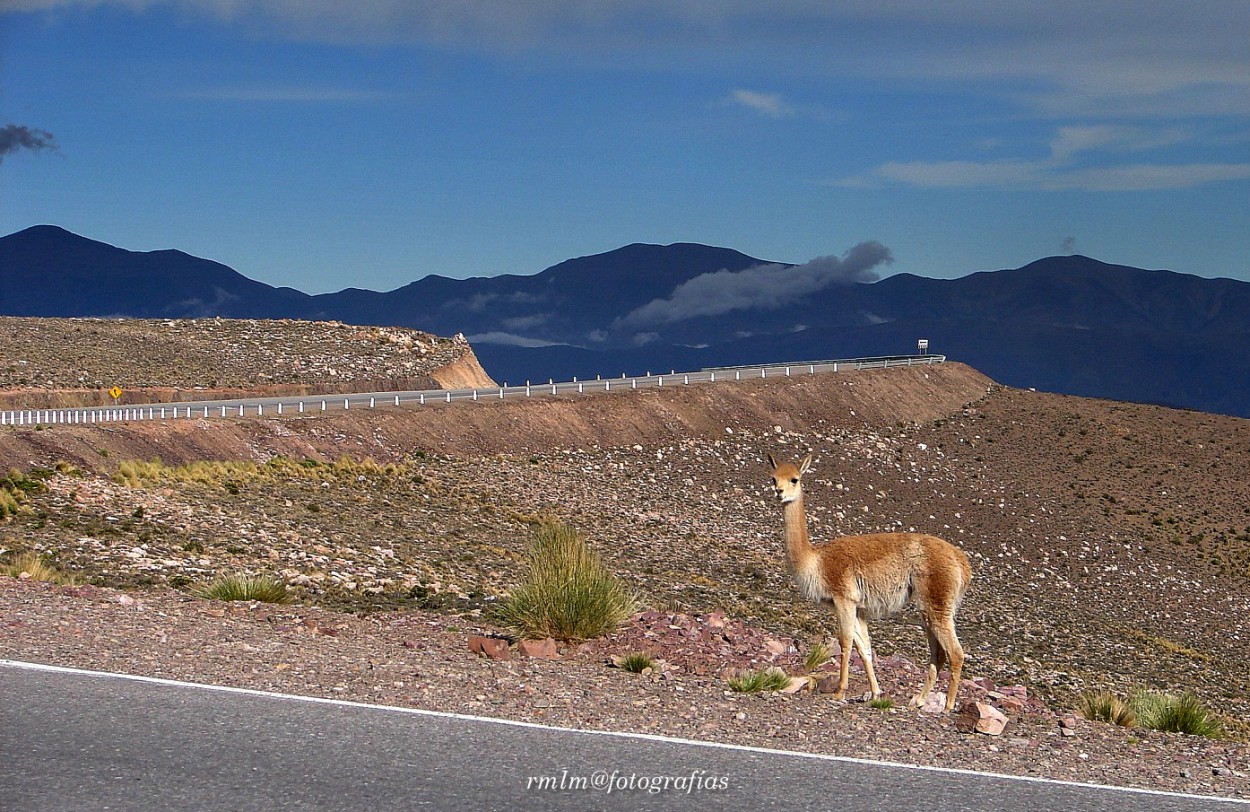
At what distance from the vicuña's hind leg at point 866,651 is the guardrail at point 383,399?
33.1 m

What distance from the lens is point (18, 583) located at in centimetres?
1728

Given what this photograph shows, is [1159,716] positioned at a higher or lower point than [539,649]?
lower

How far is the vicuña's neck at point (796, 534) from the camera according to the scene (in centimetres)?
1272

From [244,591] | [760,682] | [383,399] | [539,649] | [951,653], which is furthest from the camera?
[383,399]

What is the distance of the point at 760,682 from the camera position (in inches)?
492

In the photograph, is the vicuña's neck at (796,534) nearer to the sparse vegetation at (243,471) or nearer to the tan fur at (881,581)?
the tan fur at (881,581)

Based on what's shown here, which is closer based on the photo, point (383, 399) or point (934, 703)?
point (934, 703)

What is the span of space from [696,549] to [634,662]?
25342 mm

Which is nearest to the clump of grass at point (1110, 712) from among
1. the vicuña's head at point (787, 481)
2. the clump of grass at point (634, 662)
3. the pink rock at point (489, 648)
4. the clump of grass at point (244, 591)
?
the vicuña's head at point (787, 481)

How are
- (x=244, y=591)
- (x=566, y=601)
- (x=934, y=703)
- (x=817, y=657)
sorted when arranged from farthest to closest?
(x=244, y=591) < (x=566, y=601) < (x=817, y=657) < (x=934, y=703)

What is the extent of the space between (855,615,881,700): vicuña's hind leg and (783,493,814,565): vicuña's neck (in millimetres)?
810

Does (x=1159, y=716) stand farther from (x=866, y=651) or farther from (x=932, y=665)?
(x=866, y=651)

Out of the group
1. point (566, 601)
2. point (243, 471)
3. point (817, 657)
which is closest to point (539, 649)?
point (566, 601)

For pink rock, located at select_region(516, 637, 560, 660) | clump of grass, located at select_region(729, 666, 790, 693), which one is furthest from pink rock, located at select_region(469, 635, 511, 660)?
clump of grass, located at select_region(729, 666, 790, 693)
